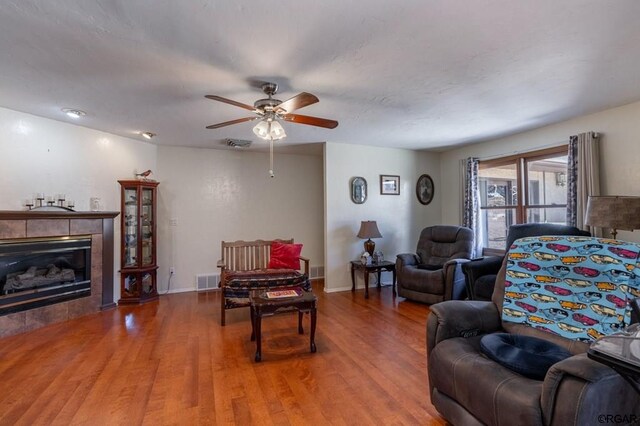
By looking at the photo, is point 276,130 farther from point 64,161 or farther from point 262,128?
point 64,161

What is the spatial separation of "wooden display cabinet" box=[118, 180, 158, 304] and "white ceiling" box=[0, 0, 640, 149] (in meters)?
1.19

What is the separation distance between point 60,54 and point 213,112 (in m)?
1.36

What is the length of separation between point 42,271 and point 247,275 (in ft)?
7.96

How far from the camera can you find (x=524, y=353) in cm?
154

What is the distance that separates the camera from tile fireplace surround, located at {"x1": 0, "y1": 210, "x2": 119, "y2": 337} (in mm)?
3188

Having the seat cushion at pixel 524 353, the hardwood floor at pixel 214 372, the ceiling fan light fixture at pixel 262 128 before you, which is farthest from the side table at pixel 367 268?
the seat cushion at pixel 524 353

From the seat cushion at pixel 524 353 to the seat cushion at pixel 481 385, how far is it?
33 mm

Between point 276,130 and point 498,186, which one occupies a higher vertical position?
point 276,130

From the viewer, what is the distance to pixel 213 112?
3334 millimetres

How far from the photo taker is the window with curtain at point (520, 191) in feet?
13.5

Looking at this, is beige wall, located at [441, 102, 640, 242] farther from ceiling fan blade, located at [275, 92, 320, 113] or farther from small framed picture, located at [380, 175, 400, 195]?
ceiling fan blade, located at [275, 92, 320, 113]

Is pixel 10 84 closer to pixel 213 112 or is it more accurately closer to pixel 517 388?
pixel 213 112

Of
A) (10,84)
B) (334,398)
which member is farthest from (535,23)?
(10,84)

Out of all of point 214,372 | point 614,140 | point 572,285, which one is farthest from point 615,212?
point 214,372
